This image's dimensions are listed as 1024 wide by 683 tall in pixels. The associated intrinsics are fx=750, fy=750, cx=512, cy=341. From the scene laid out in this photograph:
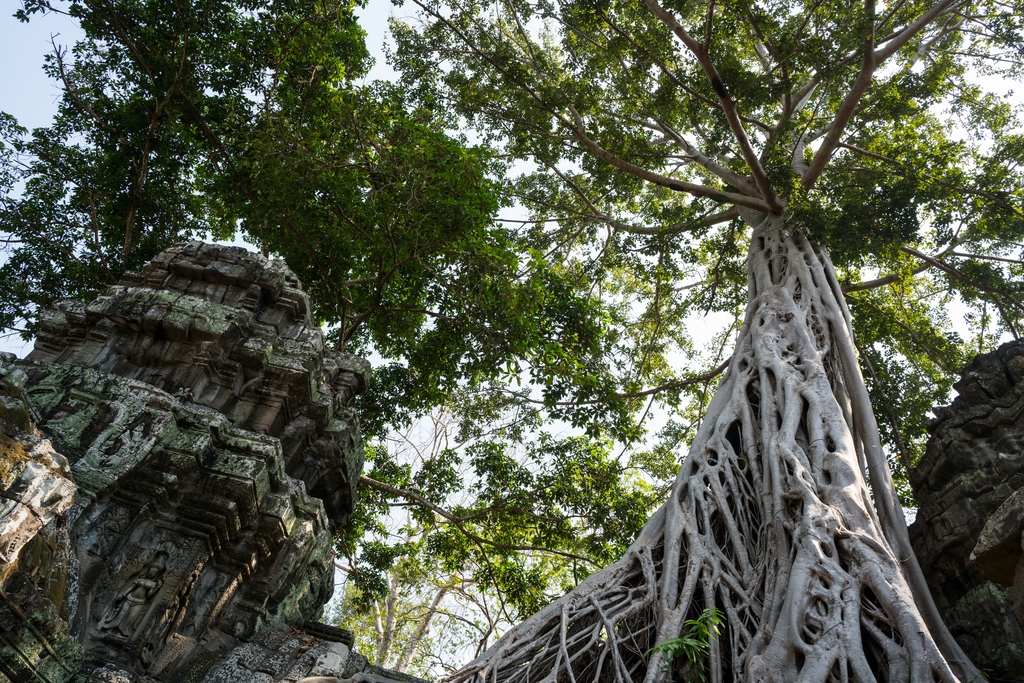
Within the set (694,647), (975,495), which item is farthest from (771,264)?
(694,647)

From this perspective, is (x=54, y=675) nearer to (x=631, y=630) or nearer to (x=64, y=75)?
(x=631, y=630)

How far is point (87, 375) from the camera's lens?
4.03 meters

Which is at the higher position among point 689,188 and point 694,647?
point 689,188

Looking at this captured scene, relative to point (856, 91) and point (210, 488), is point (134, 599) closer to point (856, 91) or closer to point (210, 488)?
point (210, 488)

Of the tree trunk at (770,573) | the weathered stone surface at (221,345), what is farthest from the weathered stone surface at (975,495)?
the weathered stone surface at (221,345)

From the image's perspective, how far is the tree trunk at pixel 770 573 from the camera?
3098 millimetres

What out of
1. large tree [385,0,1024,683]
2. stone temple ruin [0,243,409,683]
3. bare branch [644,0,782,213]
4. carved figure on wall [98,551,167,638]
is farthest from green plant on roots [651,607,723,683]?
bare branch [644,0,782,213]

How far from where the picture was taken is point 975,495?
4676 mm

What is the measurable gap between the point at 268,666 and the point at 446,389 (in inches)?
178

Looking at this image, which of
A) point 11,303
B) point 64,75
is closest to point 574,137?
point 64,75

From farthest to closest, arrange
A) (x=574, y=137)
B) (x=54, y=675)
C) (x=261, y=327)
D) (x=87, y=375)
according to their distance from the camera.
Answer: (x=574, y=137)
(x=261, y=327)
(x=87, y=375)
(x=54, y=675)


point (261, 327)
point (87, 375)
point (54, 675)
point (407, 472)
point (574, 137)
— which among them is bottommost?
point (54, 675)

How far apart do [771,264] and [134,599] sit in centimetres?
557

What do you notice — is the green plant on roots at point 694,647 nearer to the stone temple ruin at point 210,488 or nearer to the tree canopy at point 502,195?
the stone temple ruin at point 210,488
